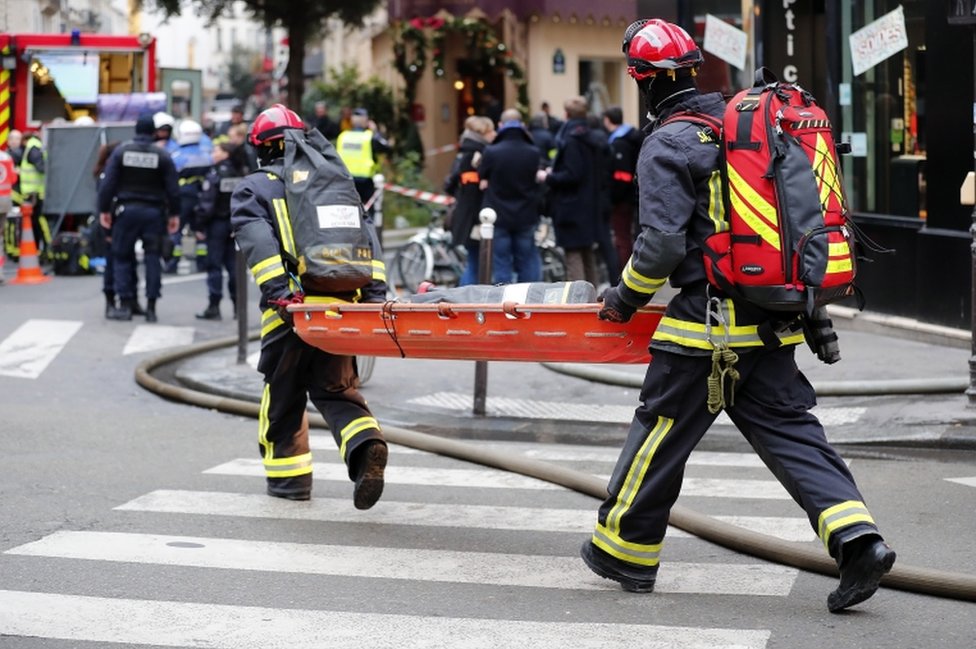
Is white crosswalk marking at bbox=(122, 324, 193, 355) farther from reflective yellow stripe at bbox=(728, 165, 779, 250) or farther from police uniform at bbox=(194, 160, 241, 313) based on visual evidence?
reflective yellow stripe at bbox=(728, 165, 779, 250)

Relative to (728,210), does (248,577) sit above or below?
below

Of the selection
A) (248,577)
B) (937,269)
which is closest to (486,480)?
(248,577)

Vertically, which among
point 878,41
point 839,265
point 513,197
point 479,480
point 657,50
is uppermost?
point 878,41

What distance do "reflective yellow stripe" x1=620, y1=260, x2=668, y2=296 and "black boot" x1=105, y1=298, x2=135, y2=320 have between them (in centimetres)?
1024

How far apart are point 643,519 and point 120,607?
188cm

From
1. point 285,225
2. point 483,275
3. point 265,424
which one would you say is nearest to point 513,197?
point 483,275

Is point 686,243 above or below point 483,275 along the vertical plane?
above

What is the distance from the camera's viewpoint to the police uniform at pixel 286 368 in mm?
7257

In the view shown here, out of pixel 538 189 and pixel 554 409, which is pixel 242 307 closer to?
pixel 554 409

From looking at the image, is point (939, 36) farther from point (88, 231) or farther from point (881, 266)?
point (88, 231)

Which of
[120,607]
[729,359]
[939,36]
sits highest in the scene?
[939,36]

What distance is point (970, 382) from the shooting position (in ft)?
30.9

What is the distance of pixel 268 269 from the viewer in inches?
284

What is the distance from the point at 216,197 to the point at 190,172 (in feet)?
13.1
